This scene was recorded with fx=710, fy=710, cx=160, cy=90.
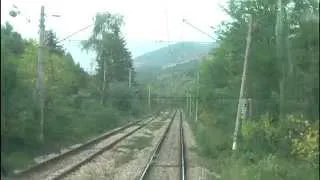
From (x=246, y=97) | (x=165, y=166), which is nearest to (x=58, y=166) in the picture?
(x=165, y=166)

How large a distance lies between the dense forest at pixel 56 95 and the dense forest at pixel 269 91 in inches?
262

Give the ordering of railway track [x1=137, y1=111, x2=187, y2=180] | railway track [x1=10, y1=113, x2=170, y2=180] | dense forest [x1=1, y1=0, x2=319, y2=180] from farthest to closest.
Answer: railway track [x1=137, y1=111, x2=187, y2=180]
railway track [x1=10, y1=113, x2=170, y2=180]
dense forest [x1=1, y1=0, x2=319, y2=180]

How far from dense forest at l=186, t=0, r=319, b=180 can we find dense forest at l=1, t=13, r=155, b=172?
6666 millimetres

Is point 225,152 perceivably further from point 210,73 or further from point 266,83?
point 210,73

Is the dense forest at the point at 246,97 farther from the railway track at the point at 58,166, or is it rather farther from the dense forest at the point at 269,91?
the railway track at the point at 58,166

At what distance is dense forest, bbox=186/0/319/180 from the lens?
1703 cm

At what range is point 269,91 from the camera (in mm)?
28500

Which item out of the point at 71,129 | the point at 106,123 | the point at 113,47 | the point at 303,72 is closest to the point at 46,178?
the point at 303,72

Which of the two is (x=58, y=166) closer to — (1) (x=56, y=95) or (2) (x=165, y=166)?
(2) (x=165, y=166)

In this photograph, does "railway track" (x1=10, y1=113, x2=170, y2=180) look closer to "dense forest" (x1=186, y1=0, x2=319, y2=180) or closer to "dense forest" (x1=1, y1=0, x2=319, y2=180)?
"dense forest" (x1=1, y1=0, x2=319, y2=180)

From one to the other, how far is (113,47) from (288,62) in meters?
69.4

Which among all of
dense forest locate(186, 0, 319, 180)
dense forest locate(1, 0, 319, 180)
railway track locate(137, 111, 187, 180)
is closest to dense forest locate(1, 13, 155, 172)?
dense forest locate(1, 0, 319, 180)

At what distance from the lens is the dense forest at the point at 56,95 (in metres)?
14.7

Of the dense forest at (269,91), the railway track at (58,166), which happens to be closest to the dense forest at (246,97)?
the dense forest at (269,91)
